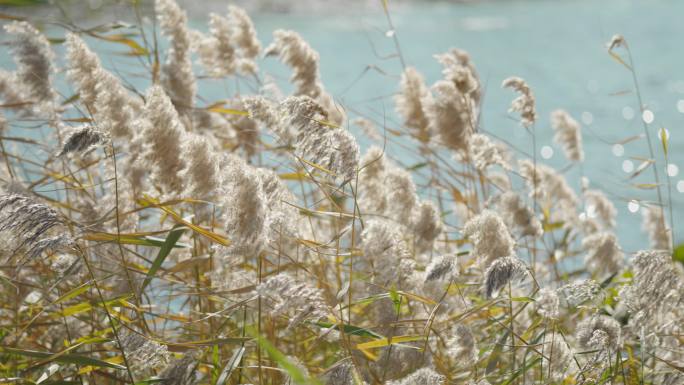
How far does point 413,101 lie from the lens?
229cm

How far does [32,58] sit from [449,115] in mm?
930

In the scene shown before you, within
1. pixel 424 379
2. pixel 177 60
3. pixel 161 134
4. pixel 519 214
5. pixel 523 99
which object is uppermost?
pixel 177 60

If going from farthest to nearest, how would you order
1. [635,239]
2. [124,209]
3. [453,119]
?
[635,239]
[453,119]
[124,209]

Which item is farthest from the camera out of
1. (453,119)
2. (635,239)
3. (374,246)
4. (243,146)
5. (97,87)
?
(635,239)

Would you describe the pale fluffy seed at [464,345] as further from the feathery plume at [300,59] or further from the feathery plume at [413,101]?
the feathery plume at [413,101]

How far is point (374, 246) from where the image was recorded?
1.38 metres

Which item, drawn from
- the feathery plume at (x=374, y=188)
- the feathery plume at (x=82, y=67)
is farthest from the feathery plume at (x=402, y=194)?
the feathery plume at (x=82, y=67)

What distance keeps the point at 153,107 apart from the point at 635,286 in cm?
83

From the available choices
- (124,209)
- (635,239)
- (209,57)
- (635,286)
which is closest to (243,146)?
(209,57)

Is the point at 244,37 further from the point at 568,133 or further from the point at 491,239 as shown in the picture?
the point at 491,239

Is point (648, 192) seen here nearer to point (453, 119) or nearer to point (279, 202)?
point (453, 119)

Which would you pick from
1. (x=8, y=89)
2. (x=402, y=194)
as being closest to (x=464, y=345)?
(x=402, y=194)

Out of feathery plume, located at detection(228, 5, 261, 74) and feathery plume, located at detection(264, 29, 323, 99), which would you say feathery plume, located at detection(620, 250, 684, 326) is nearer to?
feathery plume, located at detection(264, 29, 323, 99)

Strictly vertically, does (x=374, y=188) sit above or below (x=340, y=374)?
above
